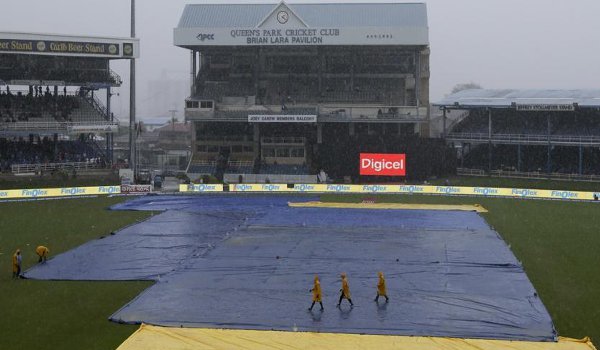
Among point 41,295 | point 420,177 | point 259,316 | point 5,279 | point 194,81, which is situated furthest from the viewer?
point 194,81

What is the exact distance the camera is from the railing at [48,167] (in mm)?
66812

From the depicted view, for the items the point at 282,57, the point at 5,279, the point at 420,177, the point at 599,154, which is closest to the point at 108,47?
the point at 282,57

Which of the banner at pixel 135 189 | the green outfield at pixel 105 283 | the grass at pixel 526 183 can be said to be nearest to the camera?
the green outfield at pixel 105 283

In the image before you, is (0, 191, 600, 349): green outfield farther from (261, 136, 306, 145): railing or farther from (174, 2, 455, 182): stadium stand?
(261, 136, 306, 145): railing

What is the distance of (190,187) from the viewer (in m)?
66.8

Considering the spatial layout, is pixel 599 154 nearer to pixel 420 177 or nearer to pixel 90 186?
pixel 420 177

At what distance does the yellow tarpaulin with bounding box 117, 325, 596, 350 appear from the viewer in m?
20.3

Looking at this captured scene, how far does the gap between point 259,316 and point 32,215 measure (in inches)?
1217

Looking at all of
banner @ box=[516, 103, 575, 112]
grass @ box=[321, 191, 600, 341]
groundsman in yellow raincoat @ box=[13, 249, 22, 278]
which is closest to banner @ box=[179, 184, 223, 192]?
grass @ box=[321, 191, 600, 341]

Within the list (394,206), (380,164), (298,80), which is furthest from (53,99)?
(394,206)

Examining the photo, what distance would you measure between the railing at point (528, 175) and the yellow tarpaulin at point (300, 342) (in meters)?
57.2

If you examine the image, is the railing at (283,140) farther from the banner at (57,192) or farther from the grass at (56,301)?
the grass at (56,301)

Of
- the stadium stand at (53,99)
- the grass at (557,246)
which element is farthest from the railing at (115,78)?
the grass at (557,246)

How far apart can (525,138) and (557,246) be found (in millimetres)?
43641
